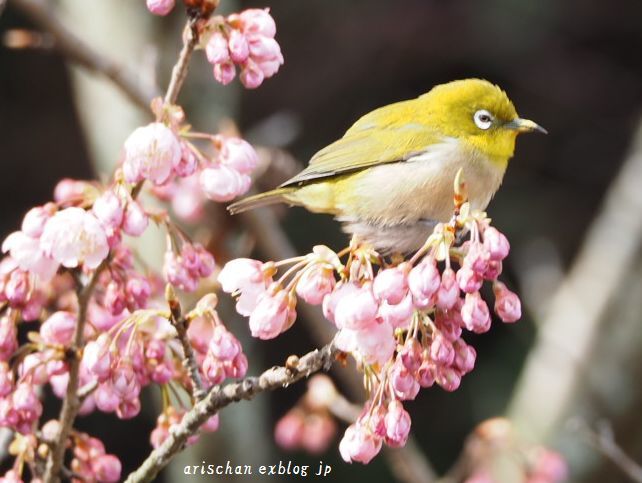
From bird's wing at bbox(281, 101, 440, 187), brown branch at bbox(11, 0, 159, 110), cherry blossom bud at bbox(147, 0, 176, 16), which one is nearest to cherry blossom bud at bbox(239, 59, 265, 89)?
cherry blossom bud at bbox(147, 0, 176, 16)

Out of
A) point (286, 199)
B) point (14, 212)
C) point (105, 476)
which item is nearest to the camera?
point (105, 476)

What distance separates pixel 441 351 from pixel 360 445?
7.9 inches

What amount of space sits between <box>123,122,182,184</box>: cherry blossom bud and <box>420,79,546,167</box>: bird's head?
99cm

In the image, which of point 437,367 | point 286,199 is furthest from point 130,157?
point 286,199

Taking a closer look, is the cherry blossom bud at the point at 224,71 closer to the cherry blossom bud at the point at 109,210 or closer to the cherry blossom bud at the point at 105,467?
the cherry blossom bud at the point at 109,210

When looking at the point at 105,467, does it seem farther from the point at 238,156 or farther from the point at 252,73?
the point at 252,73

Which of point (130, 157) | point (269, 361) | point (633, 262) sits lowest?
point (269, 361)

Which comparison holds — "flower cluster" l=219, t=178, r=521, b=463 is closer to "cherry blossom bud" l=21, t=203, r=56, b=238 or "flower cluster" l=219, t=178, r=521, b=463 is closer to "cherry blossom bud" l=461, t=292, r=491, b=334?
"cherry blossom bud" l=461, t=292, r=491, b=334

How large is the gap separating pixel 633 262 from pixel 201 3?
9.31 feet

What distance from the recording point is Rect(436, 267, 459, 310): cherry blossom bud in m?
1.27

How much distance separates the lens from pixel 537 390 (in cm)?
377

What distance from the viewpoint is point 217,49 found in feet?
4.54

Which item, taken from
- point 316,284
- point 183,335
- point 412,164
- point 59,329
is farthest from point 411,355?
point 412,164

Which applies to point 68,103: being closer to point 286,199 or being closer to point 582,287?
point 582,287
